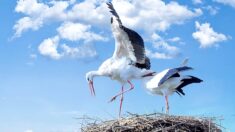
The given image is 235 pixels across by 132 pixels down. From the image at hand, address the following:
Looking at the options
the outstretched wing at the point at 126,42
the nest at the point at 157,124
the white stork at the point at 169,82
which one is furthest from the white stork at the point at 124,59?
the nest at the point at 157,124

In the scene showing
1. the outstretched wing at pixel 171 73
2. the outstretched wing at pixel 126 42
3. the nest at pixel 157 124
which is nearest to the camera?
the nest at pixel 157 124

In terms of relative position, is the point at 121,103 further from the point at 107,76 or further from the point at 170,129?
the point at 170,129

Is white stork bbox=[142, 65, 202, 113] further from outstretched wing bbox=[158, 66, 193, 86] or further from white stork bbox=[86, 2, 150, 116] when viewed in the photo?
white stork bbox=[86, 2, 150, 116]

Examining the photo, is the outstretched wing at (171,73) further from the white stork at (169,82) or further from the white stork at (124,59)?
the white stork at (124,59)

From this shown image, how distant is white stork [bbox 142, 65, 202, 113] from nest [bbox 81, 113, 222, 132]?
3.74ft

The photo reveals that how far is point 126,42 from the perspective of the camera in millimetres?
10820

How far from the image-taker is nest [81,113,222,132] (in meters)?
7.89

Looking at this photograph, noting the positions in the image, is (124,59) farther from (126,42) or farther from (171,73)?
(171,73)

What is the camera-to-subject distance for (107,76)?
11.3 m

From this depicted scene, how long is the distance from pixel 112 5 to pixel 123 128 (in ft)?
11.9

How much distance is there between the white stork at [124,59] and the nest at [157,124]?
2.65 m

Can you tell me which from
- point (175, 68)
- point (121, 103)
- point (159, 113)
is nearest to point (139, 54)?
point (121, 103)

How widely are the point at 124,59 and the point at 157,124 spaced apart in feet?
11.0

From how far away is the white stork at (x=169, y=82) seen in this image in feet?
30.0
